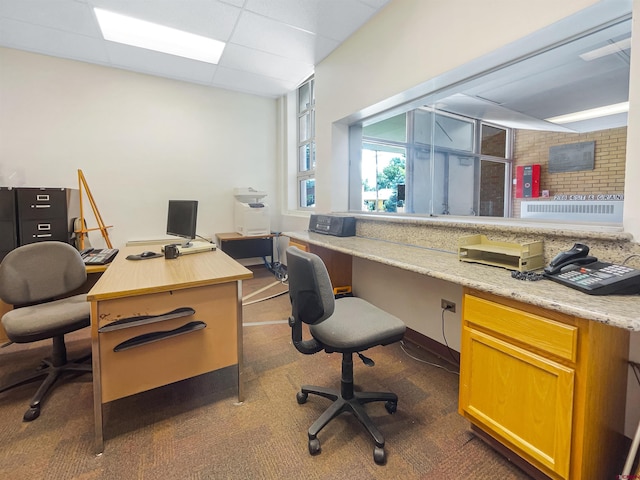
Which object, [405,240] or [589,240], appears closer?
[589,240]

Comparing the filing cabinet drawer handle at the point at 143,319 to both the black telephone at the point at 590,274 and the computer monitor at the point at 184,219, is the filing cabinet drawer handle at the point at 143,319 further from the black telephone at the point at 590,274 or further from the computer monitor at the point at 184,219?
the black telephone at the point at 590,274

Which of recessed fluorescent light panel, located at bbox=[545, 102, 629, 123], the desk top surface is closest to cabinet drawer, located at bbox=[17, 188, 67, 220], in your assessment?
the desk top surface

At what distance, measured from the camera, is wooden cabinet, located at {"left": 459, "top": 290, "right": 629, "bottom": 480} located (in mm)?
1058

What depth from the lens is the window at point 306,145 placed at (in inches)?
188

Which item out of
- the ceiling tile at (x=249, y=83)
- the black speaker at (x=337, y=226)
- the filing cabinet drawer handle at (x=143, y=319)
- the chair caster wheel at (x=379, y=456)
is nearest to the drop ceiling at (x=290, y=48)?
the ceiling tile at (x=249, y=83)

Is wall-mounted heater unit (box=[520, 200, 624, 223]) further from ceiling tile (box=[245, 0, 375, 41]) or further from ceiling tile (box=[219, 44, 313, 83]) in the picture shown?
ceiling tile (box=[219, 44, 313, 83])

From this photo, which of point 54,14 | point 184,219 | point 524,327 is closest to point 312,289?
point 524,327

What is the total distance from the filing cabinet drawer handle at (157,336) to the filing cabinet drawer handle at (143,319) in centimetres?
7

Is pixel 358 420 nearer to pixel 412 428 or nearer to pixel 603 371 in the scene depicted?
pixel 412 428

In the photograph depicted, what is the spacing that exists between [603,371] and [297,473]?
1.30m

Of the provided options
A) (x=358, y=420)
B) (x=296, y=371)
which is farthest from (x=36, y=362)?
(x=358, y=420)

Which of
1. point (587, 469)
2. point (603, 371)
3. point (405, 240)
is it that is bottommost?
point (587, 469)

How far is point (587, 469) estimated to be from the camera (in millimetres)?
1092

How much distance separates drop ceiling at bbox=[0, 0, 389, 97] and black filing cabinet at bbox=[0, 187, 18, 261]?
169cm
